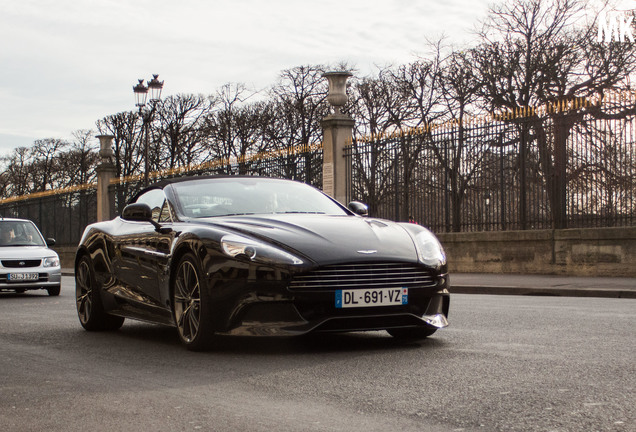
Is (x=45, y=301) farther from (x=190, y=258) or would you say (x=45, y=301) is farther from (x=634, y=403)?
(x=634, y=403)

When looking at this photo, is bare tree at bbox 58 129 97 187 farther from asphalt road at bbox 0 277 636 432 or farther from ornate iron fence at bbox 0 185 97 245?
asphalt road at bbox 0 277 636 432

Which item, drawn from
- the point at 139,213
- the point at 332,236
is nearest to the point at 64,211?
the point at 139,213

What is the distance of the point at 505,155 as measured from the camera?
787 inches

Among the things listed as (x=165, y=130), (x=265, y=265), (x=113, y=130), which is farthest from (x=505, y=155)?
(x=113, y=130)

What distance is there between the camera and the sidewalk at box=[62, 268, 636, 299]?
47.5ft

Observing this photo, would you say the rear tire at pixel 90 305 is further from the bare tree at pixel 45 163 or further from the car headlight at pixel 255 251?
the bare tree at pixel 45 163

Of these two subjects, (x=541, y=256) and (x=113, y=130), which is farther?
(x=113, y=130)

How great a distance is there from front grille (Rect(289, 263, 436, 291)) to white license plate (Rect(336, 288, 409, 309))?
0.03 m

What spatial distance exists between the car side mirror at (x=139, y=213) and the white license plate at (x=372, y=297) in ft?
7.30

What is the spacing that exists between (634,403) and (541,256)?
1508 cm

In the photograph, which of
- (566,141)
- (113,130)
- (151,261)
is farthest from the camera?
(113,130)

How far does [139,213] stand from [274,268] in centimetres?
205

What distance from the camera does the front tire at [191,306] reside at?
6.73 meters

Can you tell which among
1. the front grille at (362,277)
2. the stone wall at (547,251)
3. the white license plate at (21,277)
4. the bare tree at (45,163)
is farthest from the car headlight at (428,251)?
the bare tree at (45,163)
